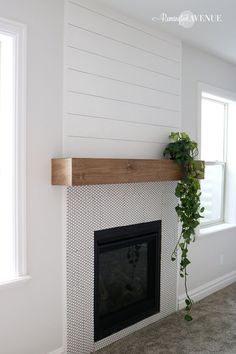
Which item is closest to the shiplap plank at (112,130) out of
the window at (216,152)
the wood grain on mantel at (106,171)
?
the wood grain on mantel at (106,171)

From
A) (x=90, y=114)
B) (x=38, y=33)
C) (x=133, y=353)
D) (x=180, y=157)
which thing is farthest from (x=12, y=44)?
(x=133, y=353)

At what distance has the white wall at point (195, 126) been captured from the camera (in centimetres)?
351

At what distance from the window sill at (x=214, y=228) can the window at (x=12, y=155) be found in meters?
2.16

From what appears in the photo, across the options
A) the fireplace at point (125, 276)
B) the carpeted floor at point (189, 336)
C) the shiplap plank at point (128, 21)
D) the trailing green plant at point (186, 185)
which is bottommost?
Answer: the carpeted floor at point (189, 336)

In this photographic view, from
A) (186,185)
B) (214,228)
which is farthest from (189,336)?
(214,228)

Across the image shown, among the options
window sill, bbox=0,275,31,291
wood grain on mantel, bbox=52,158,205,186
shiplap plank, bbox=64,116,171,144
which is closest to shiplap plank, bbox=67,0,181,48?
shiplap plank, bbox=64,116,171,144

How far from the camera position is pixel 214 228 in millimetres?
4090

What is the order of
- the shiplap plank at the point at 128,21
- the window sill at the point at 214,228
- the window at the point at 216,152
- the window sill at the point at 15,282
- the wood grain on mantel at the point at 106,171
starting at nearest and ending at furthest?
the window sill at the point at 15,282
the wood grain on mantel at the point at 106,171
the shiplap plank at the point at 128,21
the window sill at the point at 214,228
the window at the point at 216,152

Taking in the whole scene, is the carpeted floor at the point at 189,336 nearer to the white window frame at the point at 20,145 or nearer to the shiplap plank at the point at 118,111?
→ the white window frame at the point at 20,145

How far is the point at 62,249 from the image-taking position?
2434 mm

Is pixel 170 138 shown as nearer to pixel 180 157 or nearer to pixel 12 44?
pixel 180 157

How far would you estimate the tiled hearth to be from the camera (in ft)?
8.17

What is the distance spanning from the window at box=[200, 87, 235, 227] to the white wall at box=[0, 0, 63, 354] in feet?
6.64

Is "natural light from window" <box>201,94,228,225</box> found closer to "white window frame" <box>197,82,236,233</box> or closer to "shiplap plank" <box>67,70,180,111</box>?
"white window frame" <box>197,82,236,233</box>
